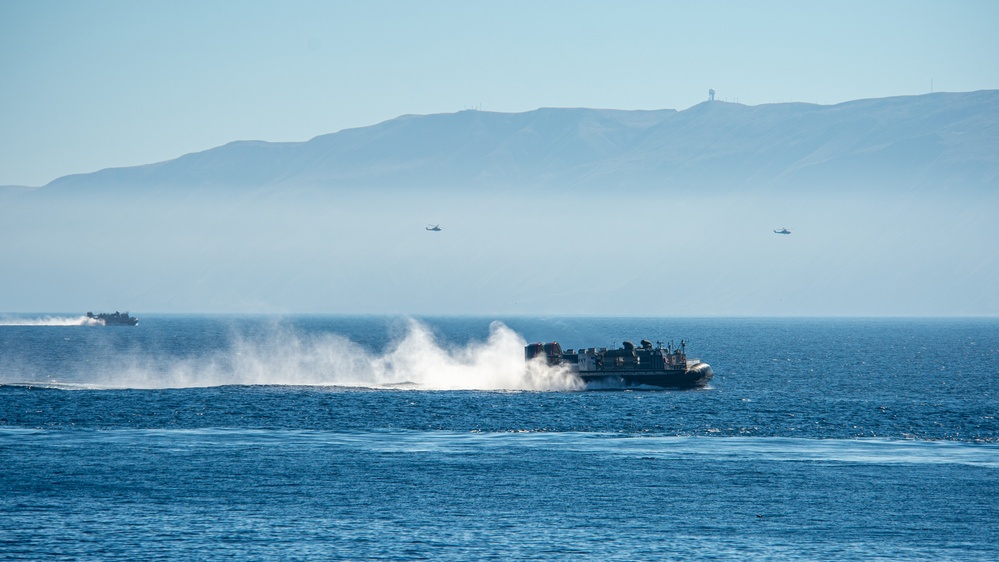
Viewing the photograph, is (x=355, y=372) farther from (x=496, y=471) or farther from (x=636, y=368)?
(x=496, y=471)

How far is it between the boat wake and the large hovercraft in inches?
74.9

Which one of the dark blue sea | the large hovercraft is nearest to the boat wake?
the dark blue sea

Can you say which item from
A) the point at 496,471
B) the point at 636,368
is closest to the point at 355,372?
the point at 636,368

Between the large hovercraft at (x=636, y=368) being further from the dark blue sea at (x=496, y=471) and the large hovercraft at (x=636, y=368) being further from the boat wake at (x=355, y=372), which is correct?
the boat wake at (x=355, y=372)

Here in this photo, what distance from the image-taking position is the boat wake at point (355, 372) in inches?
4840

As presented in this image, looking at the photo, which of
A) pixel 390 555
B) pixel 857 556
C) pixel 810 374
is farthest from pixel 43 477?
pixel 810 374

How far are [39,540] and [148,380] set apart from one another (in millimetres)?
85493

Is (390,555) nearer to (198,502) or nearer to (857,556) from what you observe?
(198,502)

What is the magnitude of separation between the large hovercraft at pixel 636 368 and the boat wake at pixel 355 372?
1.90 meters

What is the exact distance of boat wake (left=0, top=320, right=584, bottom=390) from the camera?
4840 inches

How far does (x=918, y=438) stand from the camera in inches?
3204

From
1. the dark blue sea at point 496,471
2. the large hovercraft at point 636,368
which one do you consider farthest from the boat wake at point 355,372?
the large hovercraft at point 636,368

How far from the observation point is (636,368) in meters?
119

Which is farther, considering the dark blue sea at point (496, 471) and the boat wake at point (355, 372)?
the boat wake at point (355, 372)
